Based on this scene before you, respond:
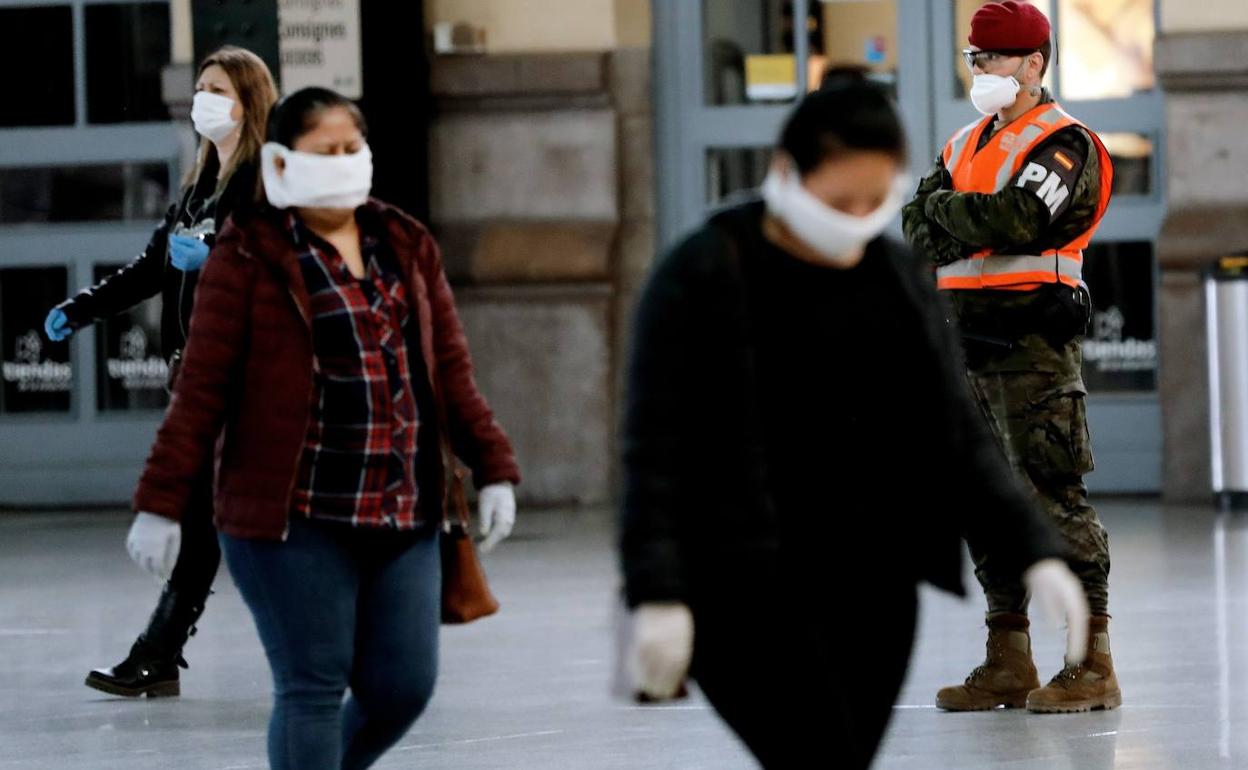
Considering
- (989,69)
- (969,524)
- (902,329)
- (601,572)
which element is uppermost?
(989,69)

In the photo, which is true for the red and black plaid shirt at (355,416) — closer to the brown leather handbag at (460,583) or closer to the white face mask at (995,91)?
the brown leather handbag at (460,583)

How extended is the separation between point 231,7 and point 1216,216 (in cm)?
560

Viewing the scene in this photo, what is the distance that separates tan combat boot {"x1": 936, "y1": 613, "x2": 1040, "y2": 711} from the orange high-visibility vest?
36.6 inches

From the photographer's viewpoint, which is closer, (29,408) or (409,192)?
(409,192)

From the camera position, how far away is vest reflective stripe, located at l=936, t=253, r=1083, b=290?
629 cm

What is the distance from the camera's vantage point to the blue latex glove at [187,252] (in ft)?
20.6

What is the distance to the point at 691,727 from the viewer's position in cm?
622

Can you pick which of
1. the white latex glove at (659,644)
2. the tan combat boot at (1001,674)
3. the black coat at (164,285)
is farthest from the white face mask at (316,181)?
the tan combat boot at (1001,674)

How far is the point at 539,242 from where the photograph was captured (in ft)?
40.7

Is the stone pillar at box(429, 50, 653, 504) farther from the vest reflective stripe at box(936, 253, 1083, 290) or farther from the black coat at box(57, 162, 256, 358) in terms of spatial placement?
the vest reflective stripe at box(936, 253, 1083, 290)

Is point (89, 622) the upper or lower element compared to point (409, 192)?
lower

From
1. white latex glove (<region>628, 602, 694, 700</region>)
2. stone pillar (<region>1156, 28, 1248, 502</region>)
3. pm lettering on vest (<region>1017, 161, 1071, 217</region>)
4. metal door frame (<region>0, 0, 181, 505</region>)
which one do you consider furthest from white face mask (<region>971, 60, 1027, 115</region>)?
metal door frame (<region>0, 0, 181, 505</region>)

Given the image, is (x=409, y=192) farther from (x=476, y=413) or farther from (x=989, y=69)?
(x=476, y=413)

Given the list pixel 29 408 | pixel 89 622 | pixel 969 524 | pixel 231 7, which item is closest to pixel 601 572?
pixel 89 622
